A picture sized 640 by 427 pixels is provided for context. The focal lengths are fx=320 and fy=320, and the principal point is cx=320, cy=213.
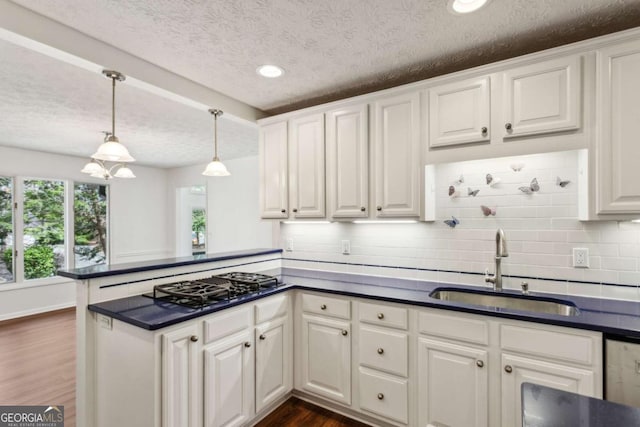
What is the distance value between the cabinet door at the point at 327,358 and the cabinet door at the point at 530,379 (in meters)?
0.96

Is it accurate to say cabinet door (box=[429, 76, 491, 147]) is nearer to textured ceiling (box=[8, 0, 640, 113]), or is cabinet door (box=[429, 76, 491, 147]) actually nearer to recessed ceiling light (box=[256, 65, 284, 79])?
textured ceiling (box=[8, 0, 640, 113])

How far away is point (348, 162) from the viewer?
2.52 meters

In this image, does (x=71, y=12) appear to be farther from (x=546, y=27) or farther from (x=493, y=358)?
(x=493, y=358)

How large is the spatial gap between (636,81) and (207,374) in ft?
9.18

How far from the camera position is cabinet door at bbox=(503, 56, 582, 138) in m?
1.77

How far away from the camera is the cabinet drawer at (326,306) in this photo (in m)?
2.27

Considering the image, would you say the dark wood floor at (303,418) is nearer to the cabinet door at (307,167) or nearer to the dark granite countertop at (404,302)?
the dark granite countertop at (404,302)

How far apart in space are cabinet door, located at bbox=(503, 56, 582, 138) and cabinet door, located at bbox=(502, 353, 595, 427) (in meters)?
1.28

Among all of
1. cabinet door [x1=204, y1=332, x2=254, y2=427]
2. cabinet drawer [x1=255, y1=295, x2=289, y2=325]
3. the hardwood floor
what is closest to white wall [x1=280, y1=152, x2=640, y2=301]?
cabinet drawer [x1=255, y1=295, x2=289, y2=325]

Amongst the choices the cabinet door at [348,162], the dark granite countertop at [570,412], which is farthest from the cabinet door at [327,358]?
the dark granite countertop at [570,412]

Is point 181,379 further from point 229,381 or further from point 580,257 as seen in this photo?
point 580,257

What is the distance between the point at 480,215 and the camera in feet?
7.64

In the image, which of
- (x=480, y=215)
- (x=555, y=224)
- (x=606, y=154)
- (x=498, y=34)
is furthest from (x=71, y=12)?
(x=555, y=224)

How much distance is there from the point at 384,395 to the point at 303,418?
25.6 inches
